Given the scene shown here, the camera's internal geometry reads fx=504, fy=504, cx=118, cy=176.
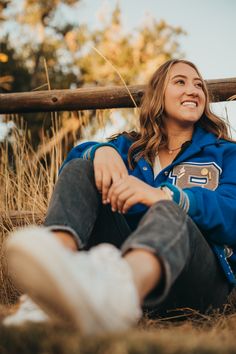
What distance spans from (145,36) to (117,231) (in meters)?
12.8

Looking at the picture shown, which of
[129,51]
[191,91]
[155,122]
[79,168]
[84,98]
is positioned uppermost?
[129,51]

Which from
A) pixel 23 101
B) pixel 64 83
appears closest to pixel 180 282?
pixel 23 101

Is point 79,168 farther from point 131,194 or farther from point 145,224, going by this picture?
point 145,224

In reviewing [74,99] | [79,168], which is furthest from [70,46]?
[79,168]

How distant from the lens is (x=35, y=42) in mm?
13781

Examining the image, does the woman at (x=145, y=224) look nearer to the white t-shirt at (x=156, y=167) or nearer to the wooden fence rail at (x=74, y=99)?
the white t-shirt at (x=156, y=167)

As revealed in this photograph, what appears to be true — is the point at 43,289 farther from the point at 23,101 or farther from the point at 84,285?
the point at 23,101

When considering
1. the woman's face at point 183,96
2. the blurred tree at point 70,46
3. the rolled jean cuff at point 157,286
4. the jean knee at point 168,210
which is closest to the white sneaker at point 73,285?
the rolled jean cuff at point 157,286

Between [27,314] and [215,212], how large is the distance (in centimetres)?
76

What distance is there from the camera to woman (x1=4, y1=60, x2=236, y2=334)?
0.98 metres

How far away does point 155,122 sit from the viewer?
7.69 feet

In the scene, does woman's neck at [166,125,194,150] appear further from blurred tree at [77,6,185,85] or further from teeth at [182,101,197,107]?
blurred tree at [77,6,185,85]

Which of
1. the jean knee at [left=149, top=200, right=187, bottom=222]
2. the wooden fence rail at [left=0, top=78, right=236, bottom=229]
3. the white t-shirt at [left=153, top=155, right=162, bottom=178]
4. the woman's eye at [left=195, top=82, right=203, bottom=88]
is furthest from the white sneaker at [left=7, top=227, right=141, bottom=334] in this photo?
the wooden fence rail at [left=0, top=78, right=236, bottom=229]

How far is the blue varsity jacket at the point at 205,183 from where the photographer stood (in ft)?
5.41
